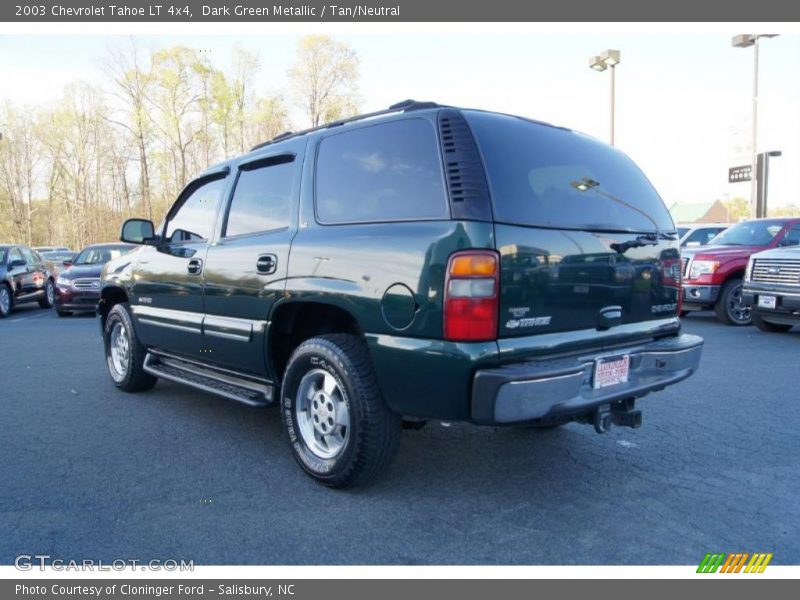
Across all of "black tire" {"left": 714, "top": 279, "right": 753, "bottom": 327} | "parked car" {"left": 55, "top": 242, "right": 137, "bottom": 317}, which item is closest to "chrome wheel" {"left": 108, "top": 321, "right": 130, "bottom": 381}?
"parked car" {"left": 55, "top": 242, "right": 137, "bottom": 317}

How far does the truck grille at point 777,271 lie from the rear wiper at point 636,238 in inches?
223

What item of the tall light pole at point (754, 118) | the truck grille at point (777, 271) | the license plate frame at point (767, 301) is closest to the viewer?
the truck grille at point (777, 271)

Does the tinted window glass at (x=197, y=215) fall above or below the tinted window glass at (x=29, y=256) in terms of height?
above

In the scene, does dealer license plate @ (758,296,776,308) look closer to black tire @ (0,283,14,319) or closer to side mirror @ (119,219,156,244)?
side mirror @ (119,219,156,244)

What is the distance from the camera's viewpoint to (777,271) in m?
8.23

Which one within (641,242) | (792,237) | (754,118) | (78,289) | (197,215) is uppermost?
(754,118)

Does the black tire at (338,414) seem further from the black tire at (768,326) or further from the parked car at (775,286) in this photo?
the black tire at (768,326)

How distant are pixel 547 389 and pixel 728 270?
28.7 ft

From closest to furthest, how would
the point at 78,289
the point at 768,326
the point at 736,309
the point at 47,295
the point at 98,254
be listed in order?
1. the point at 768,326
2. the point at 736,309
3. the point at 78,289
4. the point at 98,254
5. the point at 47,295

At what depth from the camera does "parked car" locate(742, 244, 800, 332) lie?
26.3ft

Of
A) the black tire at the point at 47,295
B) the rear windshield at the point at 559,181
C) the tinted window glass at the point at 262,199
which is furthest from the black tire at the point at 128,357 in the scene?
the black tire at the point at 47,295

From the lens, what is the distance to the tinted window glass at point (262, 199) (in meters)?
3.82

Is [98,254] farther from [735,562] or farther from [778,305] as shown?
[735,562]

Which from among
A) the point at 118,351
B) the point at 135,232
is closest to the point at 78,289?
the point at 118,351
